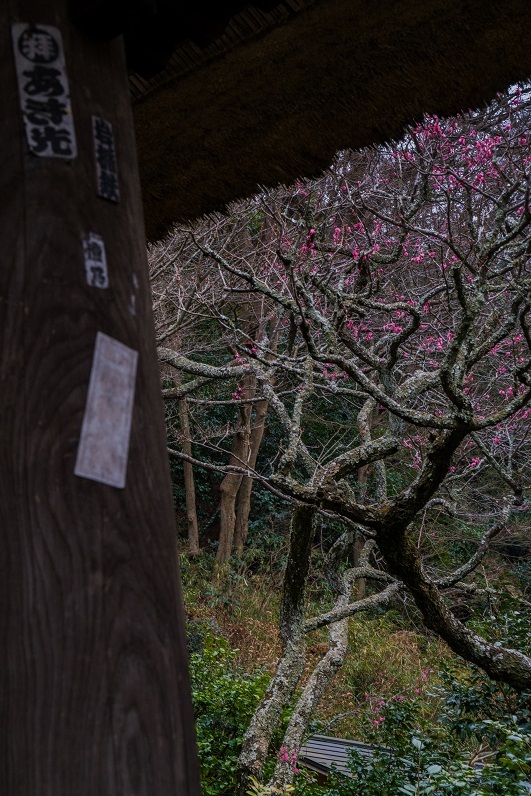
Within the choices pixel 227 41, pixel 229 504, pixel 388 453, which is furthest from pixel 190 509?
pixel 227 41

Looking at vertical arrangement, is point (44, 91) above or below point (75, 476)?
above

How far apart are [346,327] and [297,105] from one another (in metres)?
3.57

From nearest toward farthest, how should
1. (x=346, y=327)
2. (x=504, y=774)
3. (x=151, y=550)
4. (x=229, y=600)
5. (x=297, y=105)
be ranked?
(x=151, y=550) → (x=297, y=105) → (x=504, y=774) → (x=346, y=327) → (x=229, y=600)

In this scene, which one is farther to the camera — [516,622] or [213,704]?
[213,704]

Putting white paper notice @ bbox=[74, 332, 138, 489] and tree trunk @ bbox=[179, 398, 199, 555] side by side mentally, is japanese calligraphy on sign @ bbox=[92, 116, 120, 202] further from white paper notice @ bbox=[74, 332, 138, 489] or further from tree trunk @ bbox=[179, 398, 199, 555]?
tree trunk @ bbox=[179, 398, 199, 555]

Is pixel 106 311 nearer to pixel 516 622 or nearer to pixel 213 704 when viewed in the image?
pixel 516 622

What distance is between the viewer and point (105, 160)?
1227 millimetres

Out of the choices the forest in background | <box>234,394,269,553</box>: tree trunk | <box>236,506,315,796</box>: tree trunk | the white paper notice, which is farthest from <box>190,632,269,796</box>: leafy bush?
<box>234,394,269,553</box>: tree trunk

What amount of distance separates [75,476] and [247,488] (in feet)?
32.3

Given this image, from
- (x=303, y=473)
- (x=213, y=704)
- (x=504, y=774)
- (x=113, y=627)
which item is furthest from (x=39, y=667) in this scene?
(x=303, y=473)

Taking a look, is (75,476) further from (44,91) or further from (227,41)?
(227,41)

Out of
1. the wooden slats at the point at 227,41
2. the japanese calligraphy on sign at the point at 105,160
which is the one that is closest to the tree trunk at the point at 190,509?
the wooden slats at the point at 227,41

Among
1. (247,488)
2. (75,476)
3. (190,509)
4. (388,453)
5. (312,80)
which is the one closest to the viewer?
(75,476)

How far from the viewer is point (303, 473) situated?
11.2 meters
